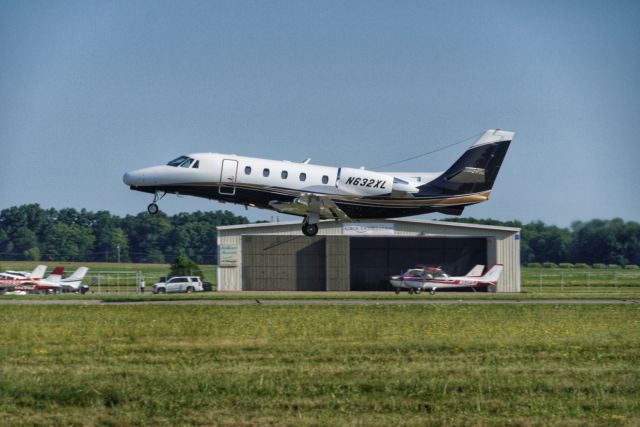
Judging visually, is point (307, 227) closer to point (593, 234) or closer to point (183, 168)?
point (183, 168)

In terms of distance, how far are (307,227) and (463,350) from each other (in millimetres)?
22665

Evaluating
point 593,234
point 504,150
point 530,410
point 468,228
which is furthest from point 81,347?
point 593,234

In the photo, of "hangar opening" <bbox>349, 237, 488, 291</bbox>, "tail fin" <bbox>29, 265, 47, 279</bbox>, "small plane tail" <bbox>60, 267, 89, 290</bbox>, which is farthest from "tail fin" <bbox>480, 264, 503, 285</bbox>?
"tail fin" <bbox>29, 265, 47, 279</bbox>

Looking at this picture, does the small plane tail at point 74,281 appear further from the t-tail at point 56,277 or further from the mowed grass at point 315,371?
the mowed grass at point 315,371

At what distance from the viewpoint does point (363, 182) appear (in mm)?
37875

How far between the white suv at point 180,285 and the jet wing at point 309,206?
29.2m

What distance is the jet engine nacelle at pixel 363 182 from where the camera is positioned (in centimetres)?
3772

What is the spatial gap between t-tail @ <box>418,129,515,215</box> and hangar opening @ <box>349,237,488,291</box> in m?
28.4

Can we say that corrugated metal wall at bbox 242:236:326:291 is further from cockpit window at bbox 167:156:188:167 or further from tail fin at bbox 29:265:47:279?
cockpit window at bbox 167:156:188:167

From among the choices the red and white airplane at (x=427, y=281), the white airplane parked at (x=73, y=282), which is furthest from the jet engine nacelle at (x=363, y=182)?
the white airplane parked at (x=73, y=282)

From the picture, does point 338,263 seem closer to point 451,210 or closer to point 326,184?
point 451,210

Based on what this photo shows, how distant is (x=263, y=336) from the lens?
19.6 m

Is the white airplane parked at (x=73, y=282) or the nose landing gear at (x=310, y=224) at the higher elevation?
the nose landing gear at (x=310, y=224)

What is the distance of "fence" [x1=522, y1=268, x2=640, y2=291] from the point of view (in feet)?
230
